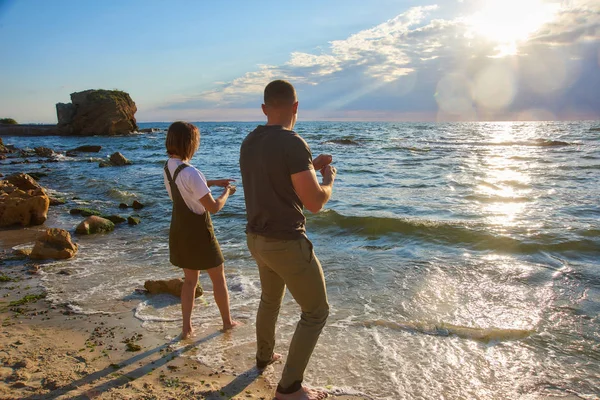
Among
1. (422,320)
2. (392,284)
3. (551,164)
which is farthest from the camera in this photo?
(551,164)

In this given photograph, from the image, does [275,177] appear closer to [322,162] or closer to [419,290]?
[322,162]

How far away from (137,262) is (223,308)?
3.33 metres

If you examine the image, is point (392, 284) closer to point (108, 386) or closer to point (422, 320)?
point (422, 320)

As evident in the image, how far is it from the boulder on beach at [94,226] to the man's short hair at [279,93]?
299 inches

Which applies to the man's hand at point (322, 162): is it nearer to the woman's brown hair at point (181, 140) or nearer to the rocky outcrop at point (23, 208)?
the woman's brown hair at point (181, 140)

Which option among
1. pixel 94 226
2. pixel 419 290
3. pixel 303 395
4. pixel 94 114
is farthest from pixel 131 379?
pixel 94 114

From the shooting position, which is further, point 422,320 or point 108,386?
point 422,320

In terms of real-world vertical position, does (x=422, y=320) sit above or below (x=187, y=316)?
below

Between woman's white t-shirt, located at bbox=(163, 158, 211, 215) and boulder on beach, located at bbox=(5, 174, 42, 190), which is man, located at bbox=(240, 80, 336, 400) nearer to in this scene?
woman's white t-shirt, located at bbox=(163, 158, 211, 215)

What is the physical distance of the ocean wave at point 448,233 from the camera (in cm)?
763

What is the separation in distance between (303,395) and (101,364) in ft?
6.04

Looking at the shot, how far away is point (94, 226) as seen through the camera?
923 cm

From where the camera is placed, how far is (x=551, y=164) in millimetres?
19688

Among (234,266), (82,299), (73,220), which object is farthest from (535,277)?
(73,220)
